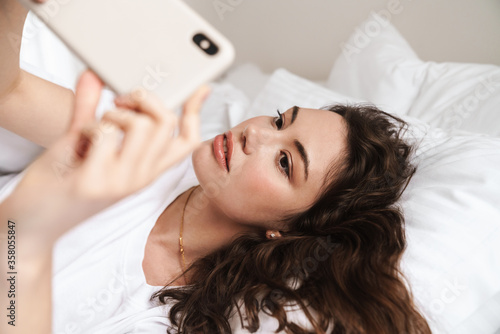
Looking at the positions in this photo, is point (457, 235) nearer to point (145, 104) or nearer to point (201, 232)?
point (201, 232)

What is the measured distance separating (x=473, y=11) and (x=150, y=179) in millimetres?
1336

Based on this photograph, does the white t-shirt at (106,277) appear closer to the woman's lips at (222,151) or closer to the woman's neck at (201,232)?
the woman's neck at (201,232)

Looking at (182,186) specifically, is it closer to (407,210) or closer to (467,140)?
(407,210)

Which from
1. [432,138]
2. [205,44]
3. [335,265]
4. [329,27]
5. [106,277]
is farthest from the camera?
[329,27]

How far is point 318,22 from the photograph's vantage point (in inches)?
63.7

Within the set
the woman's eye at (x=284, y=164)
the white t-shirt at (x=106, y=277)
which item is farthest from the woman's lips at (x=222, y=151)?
the white t-shirt at (x=106, y=277)

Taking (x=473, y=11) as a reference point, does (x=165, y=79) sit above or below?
above

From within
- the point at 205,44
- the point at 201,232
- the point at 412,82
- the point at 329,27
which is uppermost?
the point at 205,44

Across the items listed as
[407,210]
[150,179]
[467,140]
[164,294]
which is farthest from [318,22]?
[150,179]

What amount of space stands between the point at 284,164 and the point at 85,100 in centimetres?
51

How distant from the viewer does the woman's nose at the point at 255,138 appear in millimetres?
897

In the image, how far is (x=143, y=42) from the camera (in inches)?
22.6

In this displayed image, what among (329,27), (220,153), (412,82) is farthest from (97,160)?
(329,27)

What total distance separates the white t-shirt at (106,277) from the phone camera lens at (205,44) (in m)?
0.55
